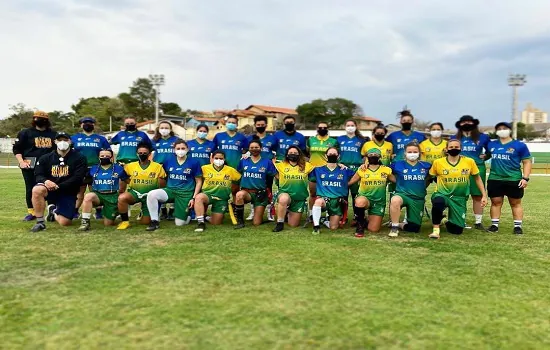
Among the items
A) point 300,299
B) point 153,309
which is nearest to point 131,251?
point 153,309

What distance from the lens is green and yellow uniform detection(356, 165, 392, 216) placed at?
7090 millimetres

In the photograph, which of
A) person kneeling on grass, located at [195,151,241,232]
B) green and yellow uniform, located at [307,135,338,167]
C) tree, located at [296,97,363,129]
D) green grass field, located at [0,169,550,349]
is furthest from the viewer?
tree, located at [296,97,363,129]

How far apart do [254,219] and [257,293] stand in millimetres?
3684

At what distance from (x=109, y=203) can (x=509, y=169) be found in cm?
674

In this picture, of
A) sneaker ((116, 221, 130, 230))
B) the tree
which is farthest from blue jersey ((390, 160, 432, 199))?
the tree

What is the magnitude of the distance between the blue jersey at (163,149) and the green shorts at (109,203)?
1.19m

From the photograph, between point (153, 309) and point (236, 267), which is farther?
point (236, 267)

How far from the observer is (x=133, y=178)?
746 centimetres

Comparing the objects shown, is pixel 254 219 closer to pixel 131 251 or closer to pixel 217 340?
pixel 131 251

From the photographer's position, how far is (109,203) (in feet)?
24.2

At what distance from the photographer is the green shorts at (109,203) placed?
7.36 metres

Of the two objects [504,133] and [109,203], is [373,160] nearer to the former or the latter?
[504,133]

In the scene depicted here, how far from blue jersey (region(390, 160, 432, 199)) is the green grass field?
0.90 meters

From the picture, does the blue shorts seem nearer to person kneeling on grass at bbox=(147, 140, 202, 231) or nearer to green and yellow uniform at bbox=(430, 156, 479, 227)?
person kneeling on grass at bbox=(147, 140, 202, 231)
